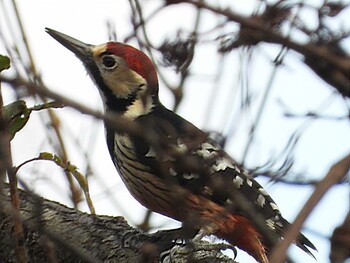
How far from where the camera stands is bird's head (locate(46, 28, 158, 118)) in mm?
3912

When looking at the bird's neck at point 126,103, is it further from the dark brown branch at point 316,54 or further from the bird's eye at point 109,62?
the dark brown branch at point 316,54

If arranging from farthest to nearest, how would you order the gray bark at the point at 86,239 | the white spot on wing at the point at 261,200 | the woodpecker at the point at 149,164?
the white spot on wing at the point at 261,200, the woodpecker at the point at 149,164, the gray bark at the point at 86,239

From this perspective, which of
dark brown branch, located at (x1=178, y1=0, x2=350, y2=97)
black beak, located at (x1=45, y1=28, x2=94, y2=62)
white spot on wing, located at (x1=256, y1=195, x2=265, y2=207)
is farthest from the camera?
black beak, located at (x1=45, y1=28, x2=94, y2=62)

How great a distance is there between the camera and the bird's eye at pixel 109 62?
3.98 m

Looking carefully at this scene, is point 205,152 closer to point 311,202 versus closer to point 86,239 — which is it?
point 311,202

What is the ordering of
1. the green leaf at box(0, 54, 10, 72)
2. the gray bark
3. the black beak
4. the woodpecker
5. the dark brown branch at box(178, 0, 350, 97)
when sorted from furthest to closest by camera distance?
the black beak
the woodpecker
the gray bark
the green leaf at box(0, 54, 10, 72)
the dark brown branch at box(178, 0, 350, 97)

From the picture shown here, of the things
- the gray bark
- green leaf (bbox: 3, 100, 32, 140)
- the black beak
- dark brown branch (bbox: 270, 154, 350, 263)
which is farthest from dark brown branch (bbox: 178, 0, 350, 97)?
the black beak

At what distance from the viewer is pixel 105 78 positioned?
4.05m

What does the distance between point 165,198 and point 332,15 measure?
2246mm

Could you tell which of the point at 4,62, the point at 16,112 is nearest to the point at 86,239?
the point at 16,112

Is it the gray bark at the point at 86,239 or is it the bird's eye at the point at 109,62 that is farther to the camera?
the bird's eye at the point at 109,62

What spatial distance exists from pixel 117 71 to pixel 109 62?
0.07m

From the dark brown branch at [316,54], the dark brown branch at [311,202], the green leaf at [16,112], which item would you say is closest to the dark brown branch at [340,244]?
the dark brown branch at [311,202]

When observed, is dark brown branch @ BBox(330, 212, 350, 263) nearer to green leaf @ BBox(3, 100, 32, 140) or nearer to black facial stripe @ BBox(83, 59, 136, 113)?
green leaf @ BBox(3, 100, 32, 140)
